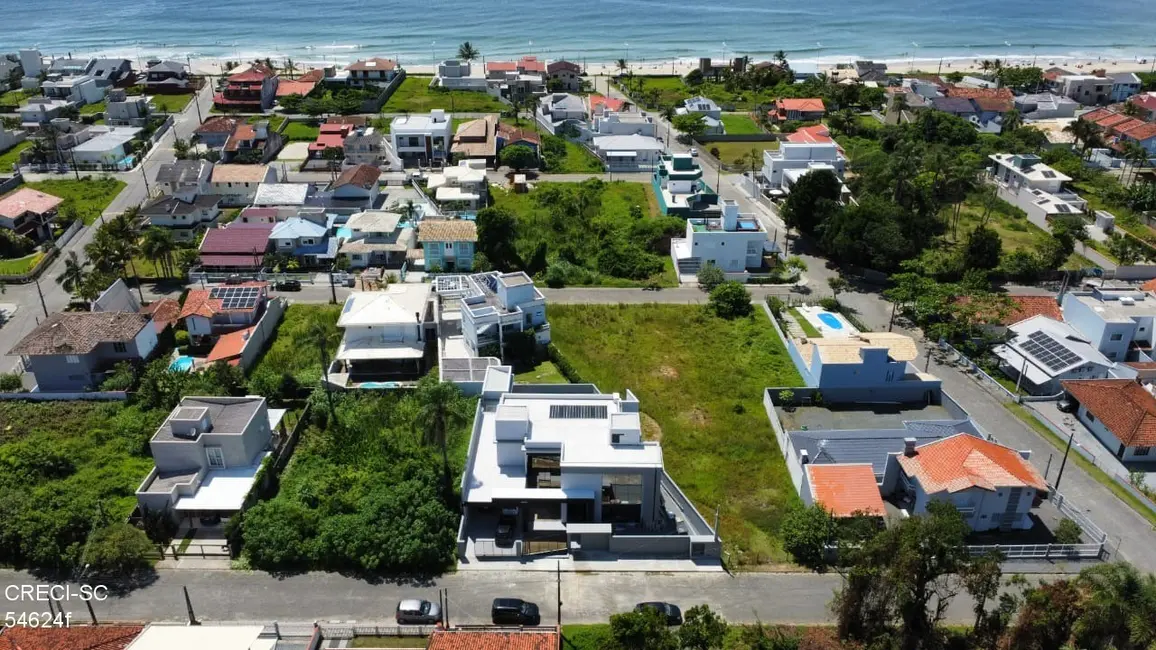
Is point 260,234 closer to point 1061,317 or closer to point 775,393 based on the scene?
point 775,393

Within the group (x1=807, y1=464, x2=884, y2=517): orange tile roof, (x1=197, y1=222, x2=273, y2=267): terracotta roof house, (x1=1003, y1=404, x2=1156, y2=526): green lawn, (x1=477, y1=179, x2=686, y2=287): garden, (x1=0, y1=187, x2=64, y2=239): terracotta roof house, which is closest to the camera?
(x1=807, y1=464, x2=884, y2=517): orange tile roof

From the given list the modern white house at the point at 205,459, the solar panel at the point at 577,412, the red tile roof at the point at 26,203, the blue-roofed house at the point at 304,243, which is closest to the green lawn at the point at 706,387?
the solar panel at the point at 577,412

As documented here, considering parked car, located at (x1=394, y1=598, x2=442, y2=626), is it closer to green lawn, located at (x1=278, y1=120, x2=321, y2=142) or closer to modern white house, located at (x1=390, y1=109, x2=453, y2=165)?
modern white house, located at (x1=390, y1=109, x2=453, y2=165)

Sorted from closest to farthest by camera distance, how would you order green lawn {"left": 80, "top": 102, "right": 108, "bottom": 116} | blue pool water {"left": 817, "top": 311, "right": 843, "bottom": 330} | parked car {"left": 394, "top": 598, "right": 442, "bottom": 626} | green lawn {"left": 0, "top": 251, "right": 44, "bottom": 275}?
parked car {"left": 394, "top": 598, "right": 442, "bottom": 626} < blue pool water {"left": 817, "top": 311, "right": 843, "bottom": 330} < green lawn {"left": 0, "top": 251, "right": 44, "bottom": 275} < green lawn {"left": 80, "top": 102, "right": 108, "bottom": 116}

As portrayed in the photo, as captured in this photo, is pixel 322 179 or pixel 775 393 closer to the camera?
pixel 775 393

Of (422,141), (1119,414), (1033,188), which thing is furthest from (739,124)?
(1119,414)

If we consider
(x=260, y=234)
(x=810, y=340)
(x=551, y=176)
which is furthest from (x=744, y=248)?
(x=260, y=234)

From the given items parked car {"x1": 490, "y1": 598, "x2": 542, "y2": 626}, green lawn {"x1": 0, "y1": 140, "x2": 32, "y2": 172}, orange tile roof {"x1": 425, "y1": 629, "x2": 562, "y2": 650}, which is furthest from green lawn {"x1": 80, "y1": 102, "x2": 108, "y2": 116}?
Result: orange tile roof {"x1": 425, "y1": 629, "x2": 562, "y2": 650}
